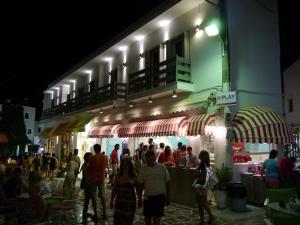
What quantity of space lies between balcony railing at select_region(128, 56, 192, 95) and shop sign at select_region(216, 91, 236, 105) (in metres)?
2.25

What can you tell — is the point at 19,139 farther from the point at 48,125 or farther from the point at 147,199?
the point at 147,199

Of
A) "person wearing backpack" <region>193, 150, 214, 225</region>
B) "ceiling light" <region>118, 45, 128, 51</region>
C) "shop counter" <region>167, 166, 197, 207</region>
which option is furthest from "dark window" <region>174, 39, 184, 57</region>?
"person wearing backpack" <region>193, 150, 214, 225</region>

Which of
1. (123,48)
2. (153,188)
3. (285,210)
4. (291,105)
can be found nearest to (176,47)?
(123,48)

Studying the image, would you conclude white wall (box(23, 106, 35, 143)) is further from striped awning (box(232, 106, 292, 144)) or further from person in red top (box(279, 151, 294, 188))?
person in red top (box(279, 151, 294, 188))

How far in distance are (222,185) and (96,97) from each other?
36.7 ft

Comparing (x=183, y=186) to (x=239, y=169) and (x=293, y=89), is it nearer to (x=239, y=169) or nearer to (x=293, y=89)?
(x=239, y=169)

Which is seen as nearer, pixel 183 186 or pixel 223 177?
pixel 223 177

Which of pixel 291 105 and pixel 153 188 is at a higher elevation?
pixel 291 105

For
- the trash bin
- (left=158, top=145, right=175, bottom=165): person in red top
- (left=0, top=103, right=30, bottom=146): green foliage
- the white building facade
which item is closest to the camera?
the trash bin

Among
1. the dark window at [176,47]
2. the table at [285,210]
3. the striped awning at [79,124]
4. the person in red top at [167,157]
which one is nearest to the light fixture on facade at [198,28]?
the dark window at [176,47]

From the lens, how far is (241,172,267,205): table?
430 inches

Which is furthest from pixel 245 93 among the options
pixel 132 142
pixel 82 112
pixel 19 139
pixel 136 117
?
pixel 19 139

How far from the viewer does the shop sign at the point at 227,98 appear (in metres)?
10.9

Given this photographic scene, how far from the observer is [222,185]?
10719 mm
